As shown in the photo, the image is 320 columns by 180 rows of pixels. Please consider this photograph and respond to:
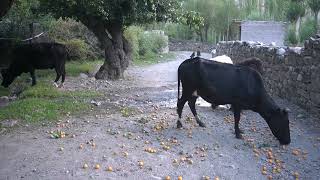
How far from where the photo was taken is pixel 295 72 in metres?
12.0

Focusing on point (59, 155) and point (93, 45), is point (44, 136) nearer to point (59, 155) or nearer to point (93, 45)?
point (59, 155)

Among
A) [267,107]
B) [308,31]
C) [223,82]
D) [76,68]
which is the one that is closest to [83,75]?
[76,68]

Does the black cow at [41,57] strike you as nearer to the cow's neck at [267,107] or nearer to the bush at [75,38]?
the bush at [75,38]

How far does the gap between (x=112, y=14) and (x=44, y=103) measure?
A: 5.44m

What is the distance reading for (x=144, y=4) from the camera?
52.0 feet

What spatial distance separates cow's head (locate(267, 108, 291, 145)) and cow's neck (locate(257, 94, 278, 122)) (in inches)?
3.3

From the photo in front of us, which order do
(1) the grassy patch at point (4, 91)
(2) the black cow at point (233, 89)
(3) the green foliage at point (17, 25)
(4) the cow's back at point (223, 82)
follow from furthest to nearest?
1. (3) the green foliage at point (17, 25)
2. (1) the grassy patch at point (4, 91)
3. (4) the cow's back at point (223, 82)
4. (2) the black cow at point (233, 89)

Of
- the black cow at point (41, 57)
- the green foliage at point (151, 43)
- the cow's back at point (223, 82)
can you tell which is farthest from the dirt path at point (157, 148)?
the green foliage at point (151, 43)

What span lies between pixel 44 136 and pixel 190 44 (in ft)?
137

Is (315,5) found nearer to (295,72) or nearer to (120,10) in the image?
(120,10)

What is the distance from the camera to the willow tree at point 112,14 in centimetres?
1555

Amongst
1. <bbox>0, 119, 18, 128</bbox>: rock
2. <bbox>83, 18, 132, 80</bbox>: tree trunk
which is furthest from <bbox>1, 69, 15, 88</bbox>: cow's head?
<bbox>0, 119, 18, 128</bbox>: rock

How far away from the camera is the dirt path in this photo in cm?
717

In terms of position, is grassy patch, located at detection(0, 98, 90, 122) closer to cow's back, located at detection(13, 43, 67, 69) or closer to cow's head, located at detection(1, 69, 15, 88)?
cow's back, located at detection(13, 43, 67, 69)
